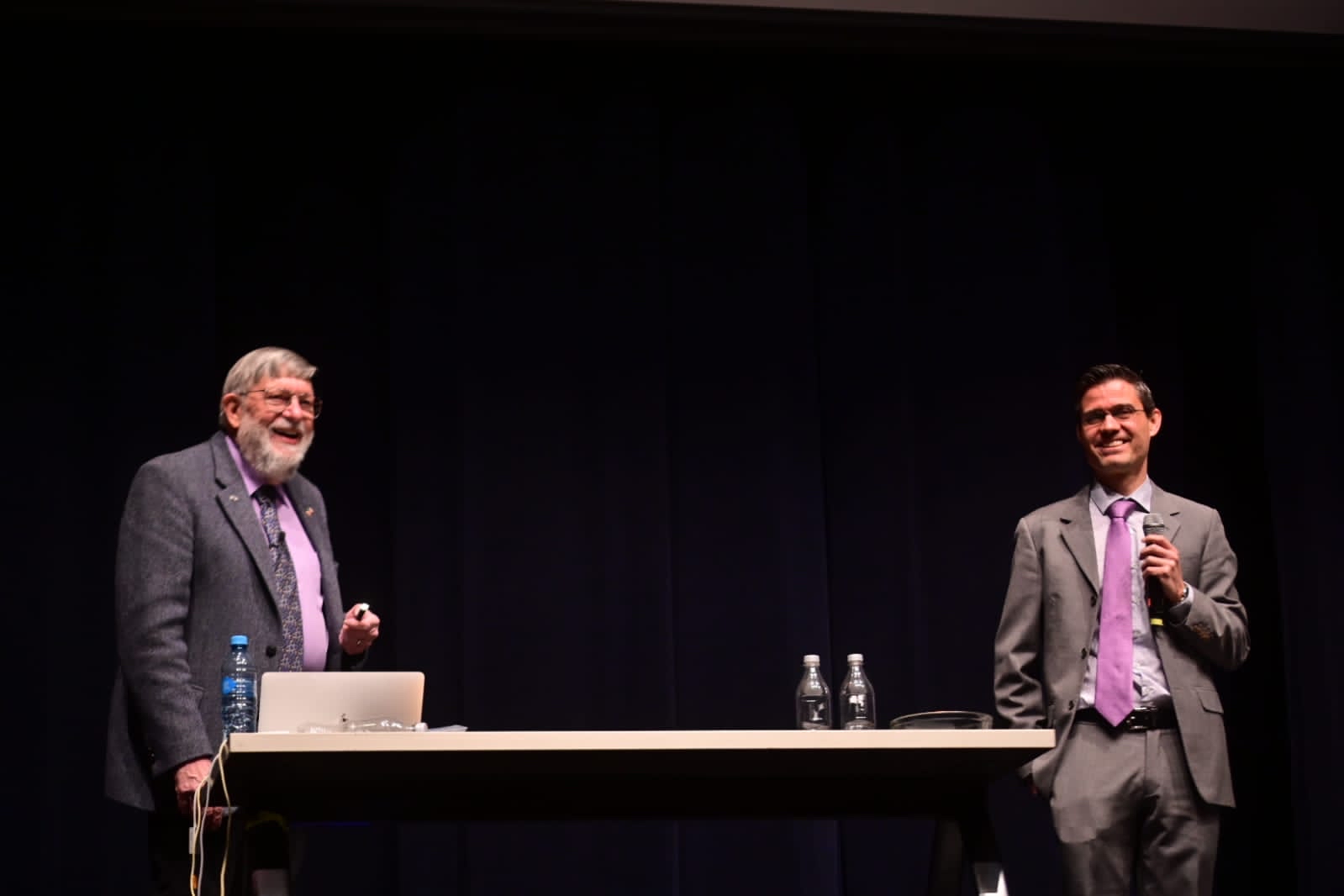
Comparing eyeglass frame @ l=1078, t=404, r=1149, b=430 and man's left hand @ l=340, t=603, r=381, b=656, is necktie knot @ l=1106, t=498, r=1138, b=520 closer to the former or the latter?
eyeglass frame @ l=1078, t=404, r=1149, b=430

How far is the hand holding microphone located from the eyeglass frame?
1.16ft

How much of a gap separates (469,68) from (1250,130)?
2652mm

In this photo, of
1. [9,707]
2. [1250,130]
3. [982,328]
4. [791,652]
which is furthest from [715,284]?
[9,707]

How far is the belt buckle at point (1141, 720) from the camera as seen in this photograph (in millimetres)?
3021

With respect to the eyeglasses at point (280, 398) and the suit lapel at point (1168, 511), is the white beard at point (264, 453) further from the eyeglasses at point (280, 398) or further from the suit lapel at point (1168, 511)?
the suit lapel at point (1168, 511)

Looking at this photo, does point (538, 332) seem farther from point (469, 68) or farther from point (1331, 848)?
point (1331, 848)

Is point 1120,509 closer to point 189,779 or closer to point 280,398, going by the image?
point 280,398

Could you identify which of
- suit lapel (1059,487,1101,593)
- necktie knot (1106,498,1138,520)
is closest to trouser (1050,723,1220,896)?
suit lapel (1059,487,1101,593)

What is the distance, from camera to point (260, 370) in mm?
3109

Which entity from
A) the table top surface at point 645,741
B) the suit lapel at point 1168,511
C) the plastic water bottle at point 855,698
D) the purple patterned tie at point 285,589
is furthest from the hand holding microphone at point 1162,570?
the purple patterned tie at point 285,589

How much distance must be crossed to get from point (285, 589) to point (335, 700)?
68 cm

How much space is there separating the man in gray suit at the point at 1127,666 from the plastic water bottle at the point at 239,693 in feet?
5.27

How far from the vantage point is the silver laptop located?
223 cm

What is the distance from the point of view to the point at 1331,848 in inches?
168
